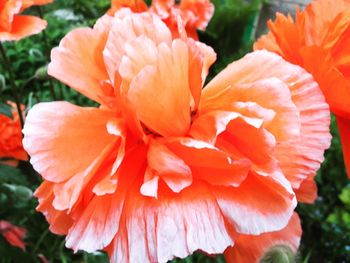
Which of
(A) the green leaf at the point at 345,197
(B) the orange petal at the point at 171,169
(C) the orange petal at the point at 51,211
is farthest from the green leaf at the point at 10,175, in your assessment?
(A) the green leaf at the point at 345,197

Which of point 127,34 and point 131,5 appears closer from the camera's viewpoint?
point 127,34

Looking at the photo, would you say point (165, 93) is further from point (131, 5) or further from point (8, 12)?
point (8, 12)

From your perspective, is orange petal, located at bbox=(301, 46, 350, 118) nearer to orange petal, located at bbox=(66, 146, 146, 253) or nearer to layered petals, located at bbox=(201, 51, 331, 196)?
layered petals, located at bbox=(201, 51, 331, 196)

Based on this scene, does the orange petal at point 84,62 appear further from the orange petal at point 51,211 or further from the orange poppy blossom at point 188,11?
A: the orange poppy blossom at point 188,11

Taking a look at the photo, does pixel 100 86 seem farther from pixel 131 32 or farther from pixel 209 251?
pixel 209 251

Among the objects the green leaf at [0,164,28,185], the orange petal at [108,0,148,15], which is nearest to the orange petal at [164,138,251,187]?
the orange petal at [108,0,148,15]

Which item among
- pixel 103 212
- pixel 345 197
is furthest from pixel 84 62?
pixel 345 197
